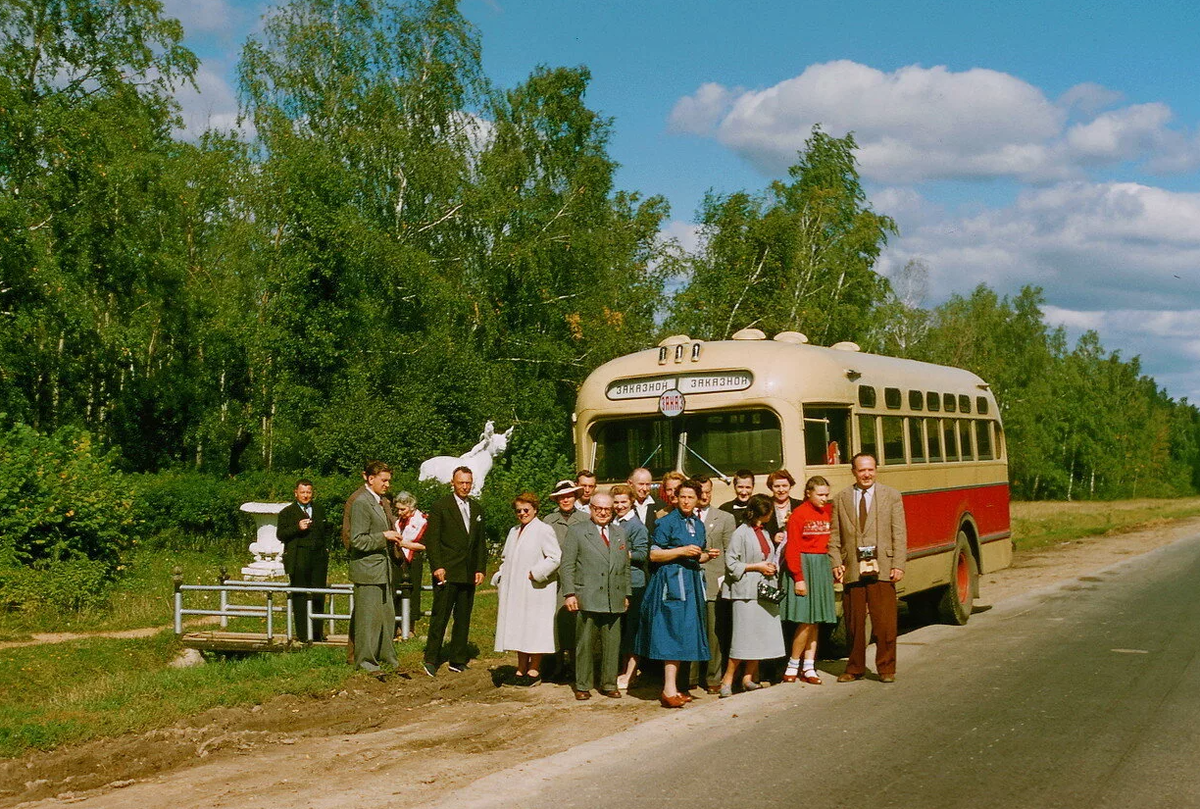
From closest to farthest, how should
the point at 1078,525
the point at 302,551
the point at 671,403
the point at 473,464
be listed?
the point at 671,403
the point at 302,551
the point at 473,464
the point at 1078,525

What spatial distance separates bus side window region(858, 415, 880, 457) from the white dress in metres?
3.73

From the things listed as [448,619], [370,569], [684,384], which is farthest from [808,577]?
[370,569]

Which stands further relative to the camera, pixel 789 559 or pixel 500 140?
pixel 500 140

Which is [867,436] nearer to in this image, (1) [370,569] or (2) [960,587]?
(2) [960,587]

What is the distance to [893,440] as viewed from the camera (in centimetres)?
1408

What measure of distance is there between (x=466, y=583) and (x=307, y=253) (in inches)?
884

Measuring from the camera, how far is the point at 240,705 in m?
10.4

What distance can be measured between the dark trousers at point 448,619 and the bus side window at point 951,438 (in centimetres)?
695

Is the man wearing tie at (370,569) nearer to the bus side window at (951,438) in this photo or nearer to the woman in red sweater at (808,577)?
the woman in red sweater at (808,577)

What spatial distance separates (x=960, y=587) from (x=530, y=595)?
6.93m

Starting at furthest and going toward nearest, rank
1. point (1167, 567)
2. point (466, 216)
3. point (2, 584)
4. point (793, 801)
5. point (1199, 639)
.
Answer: point (466, 216)
point (1167, 567)
point (2, 584)
point (1199, 639)
point (793, 801)

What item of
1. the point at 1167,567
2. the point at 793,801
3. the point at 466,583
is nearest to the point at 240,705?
the point at 466,583

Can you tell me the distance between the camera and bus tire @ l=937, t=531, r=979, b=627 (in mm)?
15367

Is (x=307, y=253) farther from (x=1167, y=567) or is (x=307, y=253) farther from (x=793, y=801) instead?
(x=793, y=801)
